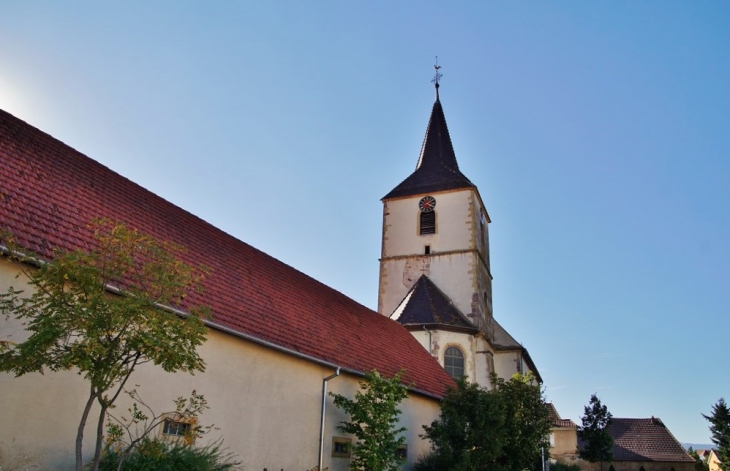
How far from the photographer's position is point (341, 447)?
1348cm

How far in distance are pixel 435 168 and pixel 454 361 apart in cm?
1163

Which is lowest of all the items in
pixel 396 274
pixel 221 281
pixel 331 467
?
pixel 331 467

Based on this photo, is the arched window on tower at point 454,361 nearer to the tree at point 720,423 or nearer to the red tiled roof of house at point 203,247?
the red tiled roof of house at point 203,247

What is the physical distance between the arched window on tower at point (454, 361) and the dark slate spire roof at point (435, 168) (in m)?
8.74

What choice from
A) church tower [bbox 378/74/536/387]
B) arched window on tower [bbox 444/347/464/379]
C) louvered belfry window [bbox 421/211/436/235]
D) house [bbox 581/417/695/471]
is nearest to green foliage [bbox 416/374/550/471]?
arched window on tower [bbox 444/347/464/379]

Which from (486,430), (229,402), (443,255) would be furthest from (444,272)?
(229,402)

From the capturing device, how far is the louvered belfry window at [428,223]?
2867 centimetres

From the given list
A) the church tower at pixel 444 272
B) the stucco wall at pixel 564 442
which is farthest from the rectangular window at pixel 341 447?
the stucco wall at pixel 564 442

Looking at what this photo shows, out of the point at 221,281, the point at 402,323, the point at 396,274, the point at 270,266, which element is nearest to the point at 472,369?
the point at 402,323

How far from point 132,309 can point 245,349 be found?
5.57 metres

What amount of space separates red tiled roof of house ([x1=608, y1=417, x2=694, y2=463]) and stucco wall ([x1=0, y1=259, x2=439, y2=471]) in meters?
36.9

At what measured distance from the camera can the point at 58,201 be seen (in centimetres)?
983

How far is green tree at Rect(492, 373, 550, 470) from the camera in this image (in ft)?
52.2

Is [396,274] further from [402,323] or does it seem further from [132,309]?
[132,309]
